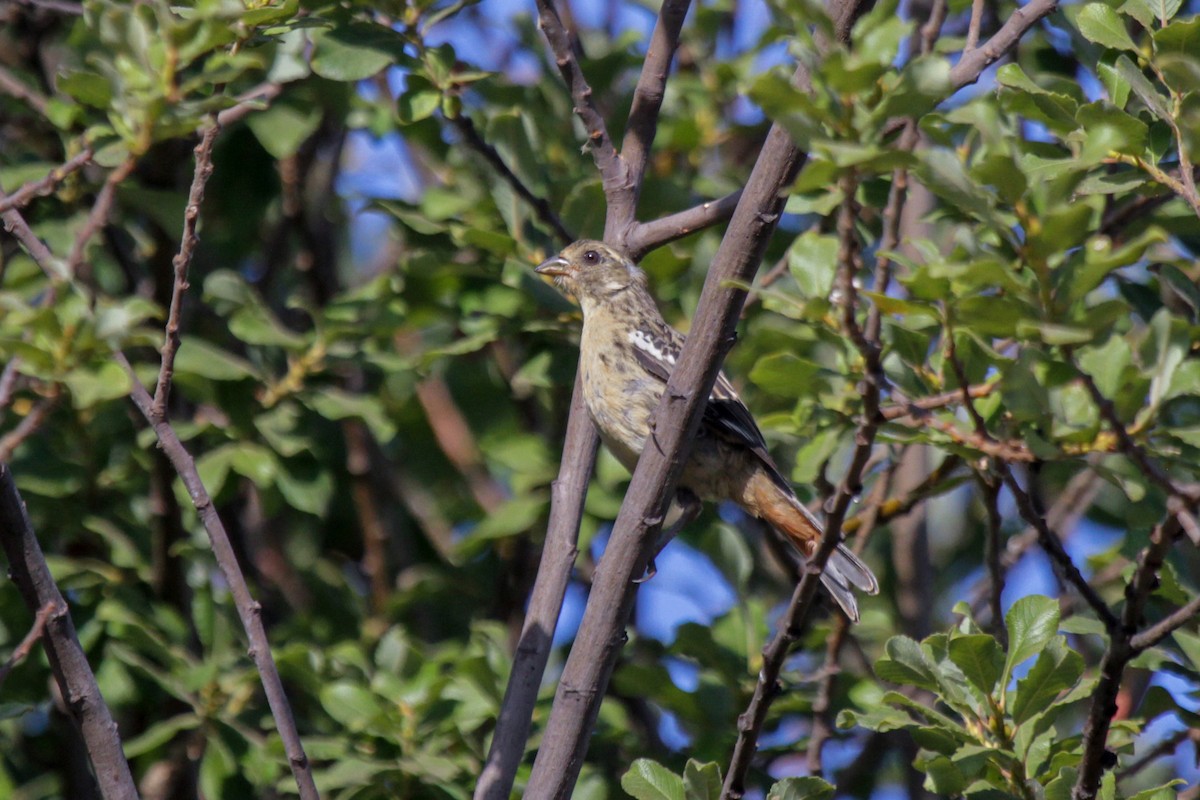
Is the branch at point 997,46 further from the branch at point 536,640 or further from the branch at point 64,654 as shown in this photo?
the branch at point 64,654

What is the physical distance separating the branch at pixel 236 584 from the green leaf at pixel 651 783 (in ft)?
2.45

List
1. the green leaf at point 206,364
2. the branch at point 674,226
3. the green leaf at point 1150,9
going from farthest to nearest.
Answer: the green leaf at point 206,364 → the branch at point 674,226 → the green leaf at point 1150,9

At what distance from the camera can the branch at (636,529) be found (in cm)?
304

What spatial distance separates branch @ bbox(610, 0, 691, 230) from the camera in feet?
12.5

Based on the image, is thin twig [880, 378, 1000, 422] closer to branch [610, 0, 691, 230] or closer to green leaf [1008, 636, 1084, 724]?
green leaf [1008, 636, 1084, 724]

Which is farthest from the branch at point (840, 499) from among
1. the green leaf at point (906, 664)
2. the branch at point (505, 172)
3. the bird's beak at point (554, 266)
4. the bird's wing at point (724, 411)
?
the bird's beak at point (554, 266)

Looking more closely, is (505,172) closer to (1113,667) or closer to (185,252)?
(185,252)

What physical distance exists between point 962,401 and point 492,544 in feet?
11.5

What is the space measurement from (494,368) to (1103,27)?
344 centimetres

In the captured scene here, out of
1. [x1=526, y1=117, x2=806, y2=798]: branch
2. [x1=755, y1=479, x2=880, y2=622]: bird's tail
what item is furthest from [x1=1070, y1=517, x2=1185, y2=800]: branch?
[x1=755, y1=479, x2=880, y2=622]: bird's tail

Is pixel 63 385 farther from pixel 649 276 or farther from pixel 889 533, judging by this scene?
pixel 889 533

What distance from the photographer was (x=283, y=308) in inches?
248

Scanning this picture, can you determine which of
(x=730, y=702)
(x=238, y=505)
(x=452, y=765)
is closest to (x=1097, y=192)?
(x=730, y=702)

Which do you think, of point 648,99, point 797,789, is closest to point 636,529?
point 797,789
